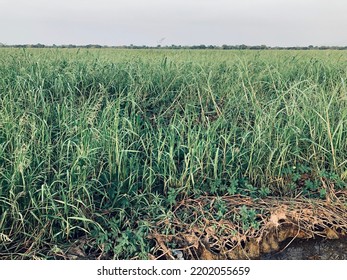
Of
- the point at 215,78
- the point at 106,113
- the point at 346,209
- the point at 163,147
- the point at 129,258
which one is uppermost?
the point at 215,78

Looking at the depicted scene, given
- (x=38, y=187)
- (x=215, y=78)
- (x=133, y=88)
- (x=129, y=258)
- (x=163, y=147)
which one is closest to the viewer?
(x=129, y=258)

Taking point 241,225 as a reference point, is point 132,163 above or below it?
above

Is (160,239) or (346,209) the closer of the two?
(160,239)

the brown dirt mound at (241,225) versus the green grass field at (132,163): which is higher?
the green grass field at (132,163)

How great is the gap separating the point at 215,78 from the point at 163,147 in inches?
67.6

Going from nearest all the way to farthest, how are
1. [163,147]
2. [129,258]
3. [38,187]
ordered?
1. [129,258]
2. [38,187]
3. [163,147]

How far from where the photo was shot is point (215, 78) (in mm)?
4102

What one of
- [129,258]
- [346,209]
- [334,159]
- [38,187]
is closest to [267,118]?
[334,159]

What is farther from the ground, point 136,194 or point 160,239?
point 136,194

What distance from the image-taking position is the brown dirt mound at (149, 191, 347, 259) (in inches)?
85.8

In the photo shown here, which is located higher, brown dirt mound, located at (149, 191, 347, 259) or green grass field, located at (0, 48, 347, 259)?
green grass field, located at (0, 48, 347, 259)

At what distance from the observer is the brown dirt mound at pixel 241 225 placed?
7.15 ft

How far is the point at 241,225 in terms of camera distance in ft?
7.48

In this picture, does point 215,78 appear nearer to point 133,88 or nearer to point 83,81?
point 133,88
